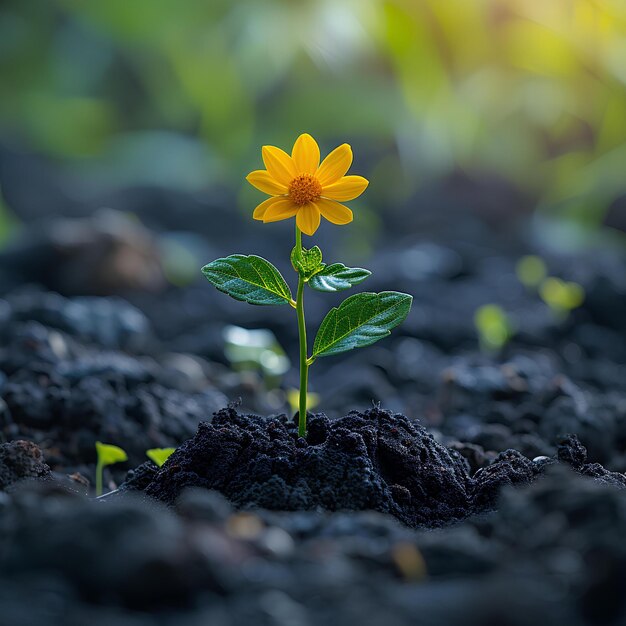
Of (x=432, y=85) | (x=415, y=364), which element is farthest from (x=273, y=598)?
(x=432, y=85)

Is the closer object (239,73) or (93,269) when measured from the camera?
(93,269)

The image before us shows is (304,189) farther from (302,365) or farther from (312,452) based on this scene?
(312,452)

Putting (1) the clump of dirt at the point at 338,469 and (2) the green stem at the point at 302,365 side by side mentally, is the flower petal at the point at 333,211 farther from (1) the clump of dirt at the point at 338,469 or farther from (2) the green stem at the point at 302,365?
(1) the clump of dirt at the point at 338,469

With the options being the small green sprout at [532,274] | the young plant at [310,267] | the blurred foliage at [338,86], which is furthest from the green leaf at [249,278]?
the blurred foliage at [338,86]

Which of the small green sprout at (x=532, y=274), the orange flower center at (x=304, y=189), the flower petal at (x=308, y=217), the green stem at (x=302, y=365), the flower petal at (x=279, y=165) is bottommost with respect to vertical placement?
the green stem at (x=302, y=365)

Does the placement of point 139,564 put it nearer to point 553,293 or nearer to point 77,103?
point 553,293

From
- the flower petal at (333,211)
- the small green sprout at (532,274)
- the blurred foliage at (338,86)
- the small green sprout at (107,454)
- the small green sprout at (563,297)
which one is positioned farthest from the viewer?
the blurred foliage at (338,86)
